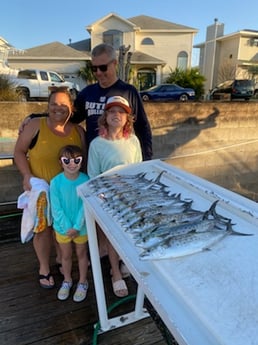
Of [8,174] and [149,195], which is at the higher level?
[149,195]

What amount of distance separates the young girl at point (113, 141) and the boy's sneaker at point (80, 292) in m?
0.79

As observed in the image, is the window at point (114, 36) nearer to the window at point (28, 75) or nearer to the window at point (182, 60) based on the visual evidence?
the window at point (182, 60)

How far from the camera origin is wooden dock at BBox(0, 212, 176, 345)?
1673mm

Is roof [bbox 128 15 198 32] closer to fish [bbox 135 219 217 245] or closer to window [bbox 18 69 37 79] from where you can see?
window [bbox 18 69 37 79]

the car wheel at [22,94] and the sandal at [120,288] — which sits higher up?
the car wheel at [22,94]

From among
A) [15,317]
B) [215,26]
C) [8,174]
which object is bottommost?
[15,317]

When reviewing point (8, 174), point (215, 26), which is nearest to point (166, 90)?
point (8, 174)

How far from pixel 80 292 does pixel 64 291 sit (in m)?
0.12

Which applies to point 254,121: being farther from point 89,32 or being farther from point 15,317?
point 89,32

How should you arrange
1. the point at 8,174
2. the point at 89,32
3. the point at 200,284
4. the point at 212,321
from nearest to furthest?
the point at 212,321
the point at 200,284
the point at 8,174
the point at 89,32

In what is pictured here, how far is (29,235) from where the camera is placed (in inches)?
76.0

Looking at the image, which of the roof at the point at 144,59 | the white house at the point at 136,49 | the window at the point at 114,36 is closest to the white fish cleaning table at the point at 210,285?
the white house at the point at 136,49

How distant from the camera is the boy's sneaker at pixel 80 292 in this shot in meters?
1.96

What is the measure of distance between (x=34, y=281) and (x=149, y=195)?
4.49 feet
